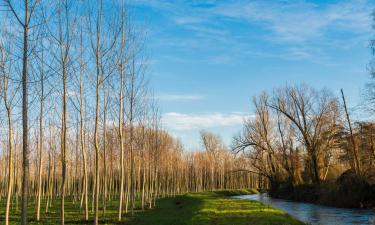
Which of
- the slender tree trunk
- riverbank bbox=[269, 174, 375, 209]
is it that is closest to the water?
riverbank bbox=[269, 174, 375, 209]

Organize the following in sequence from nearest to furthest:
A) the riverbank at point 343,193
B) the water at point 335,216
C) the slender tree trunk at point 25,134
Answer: the slender tree trunk at point 25,134 < the water at point 335,216 < the riverbank at point 343,193

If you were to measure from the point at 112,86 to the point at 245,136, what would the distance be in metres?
31.0

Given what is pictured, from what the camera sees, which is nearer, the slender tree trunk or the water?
the slender tree trunk

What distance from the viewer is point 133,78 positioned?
82.5 feet

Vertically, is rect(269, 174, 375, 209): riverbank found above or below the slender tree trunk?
below

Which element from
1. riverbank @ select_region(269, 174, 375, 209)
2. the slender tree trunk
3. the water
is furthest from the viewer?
riverbank @ select_region(269, 174, 375, 209)

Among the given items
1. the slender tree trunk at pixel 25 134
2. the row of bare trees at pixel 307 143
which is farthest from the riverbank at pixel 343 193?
the slender tree trunk at pixel 25 134

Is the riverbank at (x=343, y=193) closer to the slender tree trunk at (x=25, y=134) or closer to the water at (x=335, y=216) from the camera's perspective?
the water at (x=335, y=216)

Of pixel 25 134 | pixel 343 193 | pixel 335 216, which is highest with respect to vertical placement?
pixel 25 134

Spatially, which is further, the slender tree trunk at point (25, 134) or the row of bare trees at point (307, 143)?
the row of bare trees at point (307, 143)

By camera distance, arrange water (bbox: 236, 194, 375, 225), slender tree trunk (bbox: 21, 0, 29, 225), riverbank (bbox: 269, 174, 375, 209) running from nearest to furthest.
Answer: slender tree trunk (bbox: 21, 0, 29, 225)
water (bbox: 236, 194, 375, 225)
riverbank (bbox: 269, 174, 375, 209)

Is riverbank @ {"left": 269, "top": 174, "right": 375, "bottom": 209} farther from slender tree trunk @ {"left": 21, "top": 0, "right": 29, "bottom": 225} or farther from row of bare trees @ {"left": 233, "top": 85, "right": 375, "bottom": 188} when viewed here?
slender tree trunk @ {"left": 21, "top": 0, "right": 29, "bottom": 225}

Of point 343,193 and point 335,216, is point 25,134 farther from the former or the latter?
point 343,193

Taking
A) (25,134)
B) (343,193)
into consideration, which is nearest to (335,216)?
(343,193)
